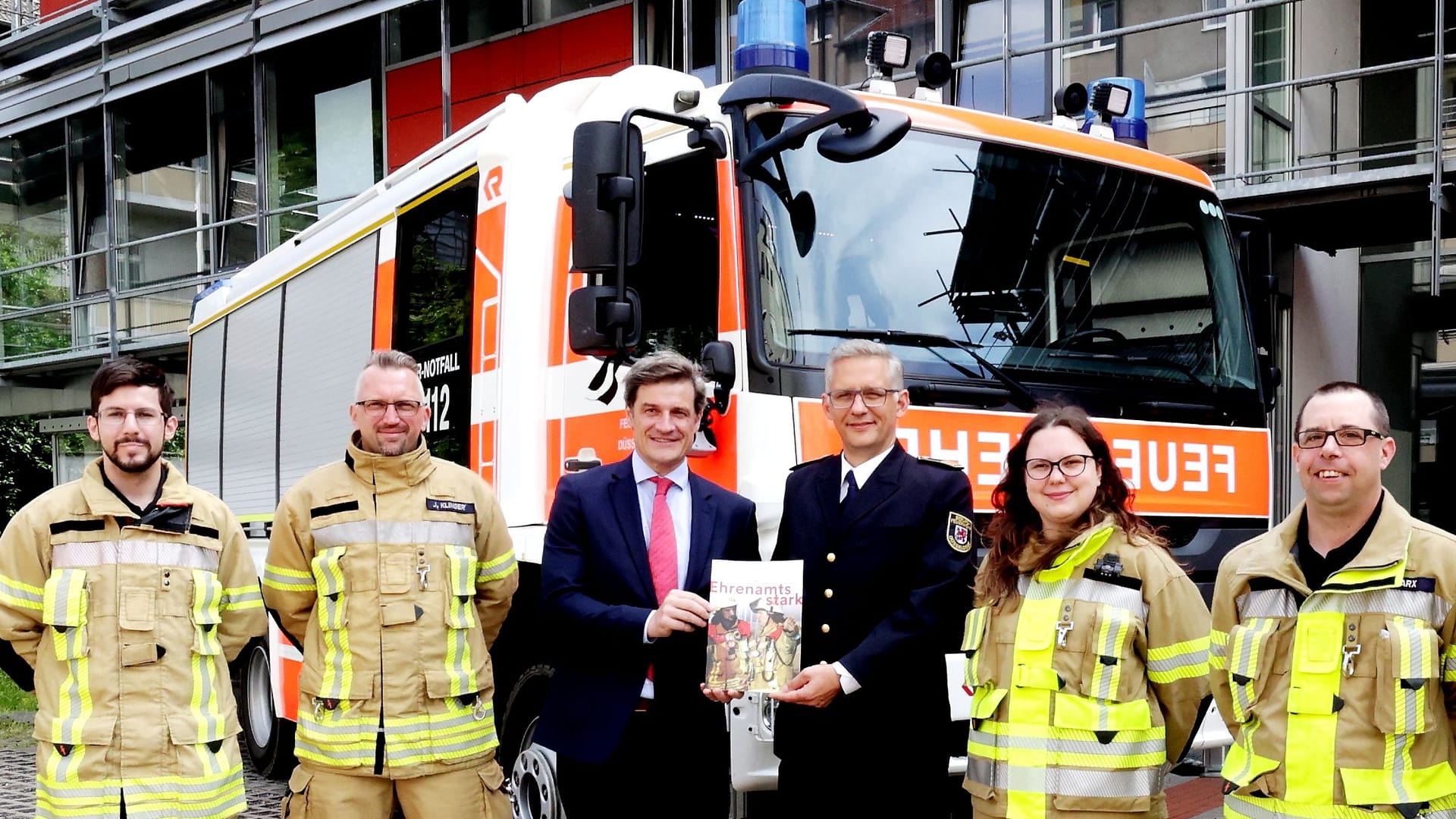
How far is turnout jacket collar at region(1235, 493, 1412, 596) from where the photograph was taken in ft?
9.09

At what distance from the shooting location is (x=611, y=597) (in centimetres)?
370

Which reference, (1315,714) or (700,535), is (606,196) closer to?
(700,535)

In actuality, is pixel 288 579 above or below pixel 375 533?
below

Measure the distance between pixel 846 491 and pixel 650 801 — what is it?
96 cm

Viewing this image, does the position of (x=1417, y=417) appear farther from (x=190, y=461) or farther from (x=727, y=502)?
(x=727, y=502)

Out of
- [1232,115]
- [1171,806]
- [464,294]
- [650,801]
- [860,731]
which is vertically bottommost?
[1171,806]

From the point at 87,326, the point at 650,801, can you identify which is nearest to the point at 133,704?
the point at 650,801

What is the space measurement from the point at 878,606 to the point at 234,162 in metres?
16.9

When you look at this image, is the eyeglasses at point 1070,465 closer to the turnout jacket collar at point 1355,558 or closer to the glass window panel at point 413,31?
the turnout jacket collar at point 1355,558

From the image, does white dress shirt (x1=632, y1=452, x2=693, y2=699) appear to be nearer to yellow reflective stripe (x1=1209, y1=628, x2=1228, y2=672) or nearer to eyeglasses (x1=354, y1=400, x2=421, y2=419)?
eyeglasses (x1=354, y1=400, x2=421, y2=419)

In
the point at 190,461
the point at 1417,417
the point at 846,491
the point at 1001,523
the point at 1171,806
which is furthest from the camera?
the point at 1417,417

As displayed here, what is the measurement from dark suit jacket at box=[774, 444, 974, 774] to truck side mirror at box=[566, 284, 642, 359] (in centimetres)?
106

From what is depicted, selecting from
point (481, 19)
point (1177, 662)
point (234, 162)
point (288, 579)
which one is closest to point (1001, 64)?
point (481, 19)

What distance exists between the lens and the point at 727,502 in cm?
379
